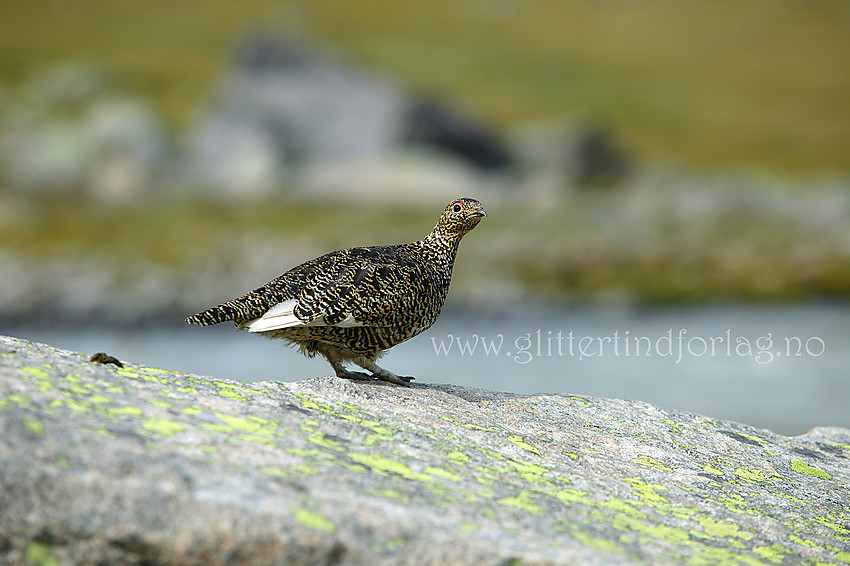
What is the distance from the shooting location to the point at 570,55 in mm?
102438

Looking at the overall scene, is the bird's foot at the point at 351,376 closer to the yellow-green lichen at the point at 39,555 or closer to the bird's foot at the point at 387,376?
the bird's foot at the point at 387,376

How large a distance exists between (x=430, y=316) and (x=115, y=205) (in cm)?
4365

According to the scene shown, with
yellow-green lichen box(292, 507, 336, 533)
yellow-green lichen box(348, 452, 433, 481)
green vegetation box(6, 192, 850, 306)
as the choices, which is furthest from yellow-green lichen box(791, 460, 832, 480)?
green vegetation box(6, 192, 850, 306)

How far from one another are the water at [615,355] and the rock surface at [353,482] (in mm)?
12545

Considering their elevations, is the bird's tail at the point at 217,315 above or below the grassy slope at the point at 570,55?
below

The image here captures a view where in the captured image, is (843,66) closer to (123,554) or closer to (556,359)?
(556,359)

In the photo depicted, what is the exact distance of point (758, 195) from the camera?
47.8 metres

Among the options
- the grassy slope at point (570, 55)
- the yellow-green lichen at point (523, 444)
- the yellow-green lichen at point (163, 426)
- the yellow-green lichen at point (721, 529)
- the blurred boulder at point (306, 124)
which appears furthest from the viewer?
the grassy slope at point (570, 55)

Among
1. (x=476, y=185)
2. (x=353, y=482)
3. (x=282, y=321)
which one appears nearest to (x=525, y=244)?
(x=476, y=185)

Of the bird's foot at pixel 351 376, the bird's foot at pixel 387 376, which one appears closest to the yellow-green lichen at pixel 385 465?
the bird's foot at pixel 387 376

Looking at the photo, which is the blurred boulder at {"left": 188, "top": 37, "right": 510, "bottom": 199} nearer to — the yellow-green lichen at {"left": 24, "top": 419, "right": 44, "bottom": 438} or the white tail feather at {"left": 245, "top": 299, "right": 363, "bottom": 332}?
the white tail feather at {"left": 245, "top": 299, "right": 363, "bottom": 332}

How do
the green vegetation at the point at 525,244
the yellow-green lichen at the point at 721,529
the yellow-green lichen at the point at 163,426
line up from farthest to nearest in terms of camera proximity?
the green vegetation at the point at 525,244
the yellow-green lichen at the point at 721,529
the yellow-green lichen at the point at 163,426

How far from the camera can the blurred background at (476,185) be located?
76.3 feet

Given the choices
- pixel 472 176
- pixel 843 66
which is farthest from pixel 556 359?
pixel 843 66
